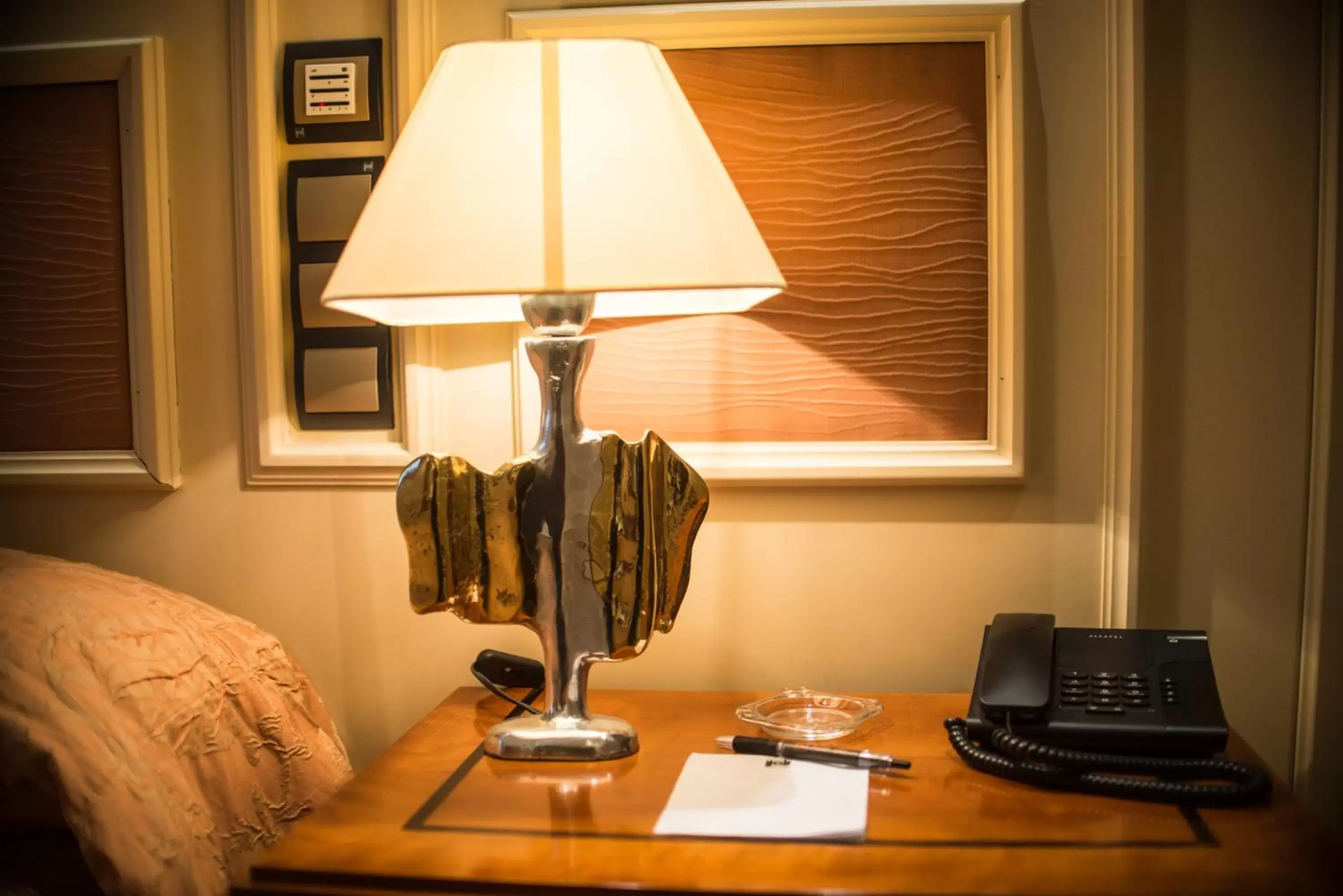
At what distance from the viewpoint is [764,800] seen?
3.13ft

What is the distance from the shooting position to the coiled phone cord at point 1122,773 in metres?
0.94

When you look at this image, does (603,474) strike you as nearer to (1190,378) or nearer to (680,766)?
(680,766)

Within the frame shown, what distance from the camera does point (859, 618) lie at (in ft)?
4.48

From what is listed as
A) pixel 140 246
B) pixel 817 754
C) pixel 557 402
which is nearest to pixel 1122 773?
pixel 817 754

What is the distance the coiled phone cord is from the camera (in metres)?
0.94

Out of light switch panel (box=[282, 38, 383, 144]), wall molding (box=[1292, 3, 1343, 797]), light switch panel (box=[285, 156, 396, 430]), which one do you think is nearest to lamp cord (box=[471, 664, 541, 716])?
light switch panel (box=[285, 156, 396, 430])

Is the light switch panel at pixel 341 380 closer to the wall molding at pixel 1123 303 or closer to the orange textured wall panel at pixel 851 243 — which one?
the orange textured wall panel at pixel 851 243

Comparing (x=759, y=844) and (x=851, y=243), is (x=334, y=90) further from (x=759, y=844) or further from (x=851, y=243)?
(x=759, y=844)

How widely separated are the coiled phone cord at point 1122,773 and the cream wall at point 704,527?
0.34 m

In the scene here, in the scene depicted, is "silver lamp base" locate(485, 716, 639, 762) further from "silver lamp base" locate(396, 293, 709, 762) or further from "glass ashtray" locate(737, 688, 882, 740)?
"glass ashtray" locate(737, 688, 882, 740)

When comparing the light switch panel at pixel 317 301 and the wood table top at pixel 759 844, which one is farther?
the light switch panel at pixel 317 301

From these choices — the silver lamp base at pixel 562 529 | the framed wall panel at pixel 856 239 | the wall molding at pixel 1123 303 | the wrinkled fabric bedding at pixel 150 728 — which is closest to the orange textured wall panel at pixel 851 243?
the framed wall panel at pixel 856 239

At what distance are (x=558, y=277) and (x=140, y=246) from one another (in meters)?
0.78

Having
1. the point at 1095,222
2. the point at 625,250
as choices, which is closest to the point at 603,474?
the point at 625,250
